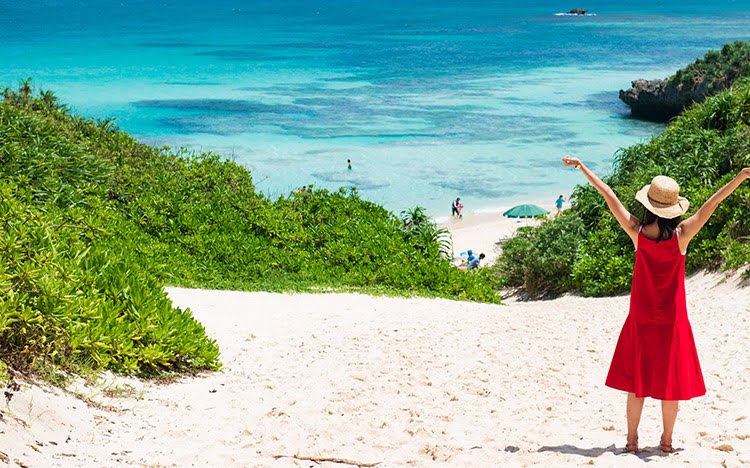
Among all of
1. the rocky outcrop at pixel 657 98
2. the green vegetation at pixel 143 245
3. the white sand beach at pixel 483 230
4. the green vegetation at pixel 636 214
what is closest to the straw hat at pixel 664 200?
the green vegetation at pixel 143 245

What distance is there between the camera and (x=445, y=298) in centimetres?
1109

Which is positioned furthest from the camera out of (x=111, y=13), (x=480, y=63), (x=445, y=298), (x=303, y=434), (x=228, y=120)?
(x=111, y=13)

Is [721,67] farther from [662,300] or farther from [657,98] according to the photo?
[662,300]

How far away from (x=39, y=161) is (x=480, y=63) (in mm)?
78653

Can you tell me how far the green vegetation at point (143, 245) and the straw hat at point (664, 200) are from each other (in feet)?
13.4

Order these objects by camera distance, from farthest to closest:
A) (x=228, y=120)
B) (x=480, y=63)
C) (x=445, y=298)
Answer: (x=480, y=63) < (x=228, y=120) < (x=445, y=298)

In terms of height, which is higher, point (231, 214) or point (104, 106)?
point (104, 106)

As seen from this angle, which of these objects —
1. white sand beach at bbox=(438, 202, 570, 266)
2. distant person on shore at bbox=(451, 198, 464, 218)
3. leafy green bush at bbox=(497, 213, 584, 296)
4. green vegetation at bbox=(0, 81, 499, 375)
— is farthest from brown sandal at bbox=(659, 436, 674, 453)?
distant person on shore at bbox=(451, 198, 464, 218)

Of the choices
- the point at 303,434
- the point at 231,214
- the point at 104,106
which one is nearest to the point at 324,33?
the point at 104,106

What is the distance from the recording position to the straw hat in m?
3.91

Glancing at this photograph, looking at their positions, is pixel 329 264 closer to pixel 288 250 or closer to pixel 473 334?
pixel 288 250

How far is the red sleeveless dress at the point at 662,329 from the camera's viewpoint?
3.99 meters

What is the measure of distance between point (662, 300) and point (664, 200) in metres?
0.62

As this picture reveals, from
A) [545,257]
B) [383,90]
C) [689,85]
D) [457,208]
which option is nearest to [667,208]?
[545,257]
